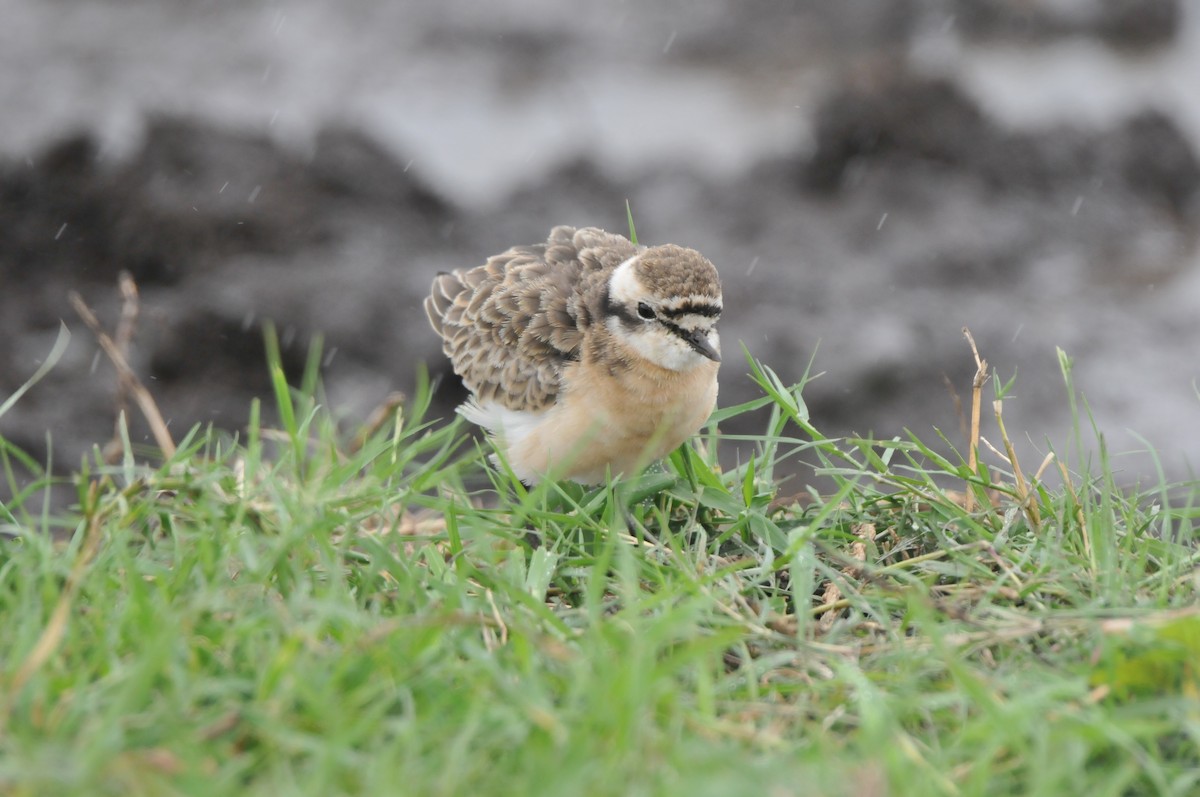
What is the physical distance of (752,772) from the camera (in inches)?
114

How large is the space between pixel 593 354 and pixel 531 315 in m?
0.51

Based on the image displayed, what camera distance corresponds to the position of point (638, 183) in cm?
1252

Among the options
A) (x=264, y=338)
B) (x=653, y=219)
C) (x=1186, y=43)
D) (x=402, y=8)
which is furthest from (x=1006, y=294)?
(x=402, y=8)

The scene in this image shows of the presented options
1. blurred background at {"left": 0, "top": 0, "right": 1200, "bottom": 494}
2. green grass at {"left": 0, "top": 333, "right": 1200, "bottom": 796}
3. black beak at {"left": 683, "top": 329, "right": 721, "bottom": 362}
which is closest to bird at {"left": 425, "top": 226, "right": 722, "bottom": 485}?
black beak at {"left": 683, "top": 329, "right": 721, "bottom": 362}

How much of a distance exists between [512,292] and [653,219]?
621 centimetres

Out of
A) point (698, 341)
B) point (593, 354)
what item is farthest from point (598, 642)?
point (593, 354)

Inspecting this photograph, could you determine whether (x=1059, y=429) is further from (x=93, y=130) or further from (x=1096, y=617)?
(x=93, y=130)

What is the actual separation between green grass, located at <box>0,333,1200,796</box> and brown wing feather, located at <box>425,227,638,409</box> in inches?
44.3

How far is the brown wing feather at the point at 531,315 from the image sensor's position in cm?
590

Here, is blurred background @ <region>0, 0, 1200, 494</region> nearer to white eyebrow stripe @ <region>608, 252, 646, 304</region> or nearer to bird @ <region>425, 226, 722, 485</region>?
bird @ <region>425, 226, 722, 485</region>

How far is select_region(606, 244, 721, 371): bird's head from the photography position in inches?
214

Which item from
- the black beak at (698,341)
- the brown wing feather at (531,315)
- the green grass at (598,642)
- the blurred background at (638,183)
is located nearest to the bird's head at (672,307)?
the black beak at (698,341)

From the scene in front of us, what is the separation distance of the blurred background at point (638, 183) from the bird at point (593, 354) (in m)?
3.71

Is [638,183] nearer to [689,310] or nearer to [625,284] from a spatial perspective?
[625,284]
